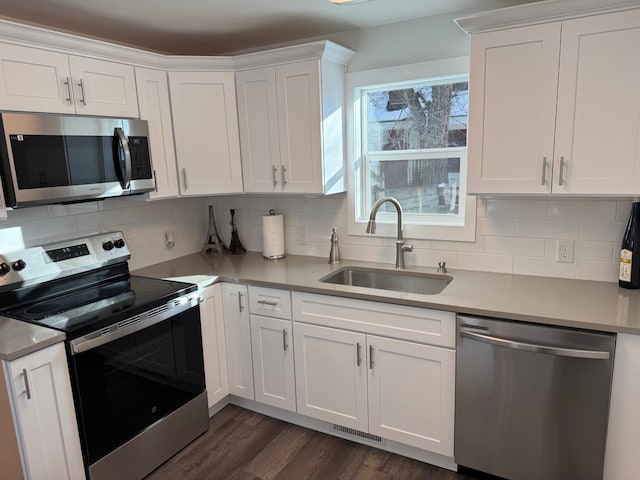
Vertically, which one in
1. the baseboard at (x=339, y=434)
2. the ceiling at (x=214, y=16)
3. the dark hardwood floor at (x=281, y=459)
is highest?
the ceiling at (x=214, y=16)

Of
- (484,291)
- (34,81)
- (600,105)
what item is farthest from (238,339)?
(600,105)

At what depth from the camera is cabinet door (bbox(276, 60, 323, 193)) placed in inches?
97.5

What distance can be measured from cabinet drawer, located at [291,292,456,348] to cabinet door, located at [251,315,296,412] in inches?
6.6

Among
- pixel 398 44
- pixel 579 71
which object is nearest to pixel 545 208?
pixel 579 71

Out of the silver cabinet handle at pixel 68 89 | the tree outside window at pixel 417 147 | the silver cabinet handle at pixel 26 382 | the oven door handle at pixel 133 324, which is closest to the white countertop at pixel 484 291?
the oven door handle at pixel 133 324

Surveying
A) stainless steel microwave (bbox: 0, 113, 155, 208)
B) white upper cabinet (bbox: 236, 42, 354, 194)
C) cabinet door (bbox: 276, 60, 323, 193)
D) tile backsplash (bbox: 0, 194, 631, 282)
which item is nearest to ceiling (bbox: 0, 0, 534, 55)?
white upper cabinet (bbox: 236, 42, 354, 194)

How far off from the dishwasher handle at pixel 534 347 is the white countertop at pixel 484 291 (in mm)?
96

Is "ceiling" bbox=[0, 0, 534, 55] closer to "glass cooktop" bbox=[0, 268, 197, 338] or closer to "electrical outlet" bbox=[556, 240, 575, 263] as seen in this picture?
"electrical outlet" bbox=[556, 240, 575, 263]

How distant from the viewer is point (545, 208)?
2.25m

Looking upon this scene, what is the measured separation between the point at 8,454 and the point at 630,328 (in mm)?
2395

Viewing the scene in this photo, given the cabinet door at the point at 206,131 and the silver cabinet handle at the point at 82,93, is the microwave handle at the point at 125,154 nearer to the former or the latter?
the silver cabinet handle at the point at 82,93

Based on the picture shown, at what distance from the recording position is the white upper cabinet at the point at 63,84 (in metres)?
1.89

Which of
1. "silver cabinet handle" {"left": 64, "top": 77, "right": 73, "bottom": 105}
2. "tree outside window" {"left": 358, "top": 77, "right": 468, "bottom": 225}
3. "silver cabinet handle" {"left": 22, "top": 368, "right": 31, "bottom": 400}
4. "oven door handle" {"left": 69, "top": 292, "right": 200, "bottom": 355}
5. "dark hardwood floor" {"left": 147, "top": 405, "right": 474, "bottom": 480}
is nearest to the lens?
"silver cabinet handle" {"left": 22, "top": 368, "right": 31, "bottom": 400}

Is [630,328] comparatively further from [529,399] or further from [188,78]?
[188,78]
